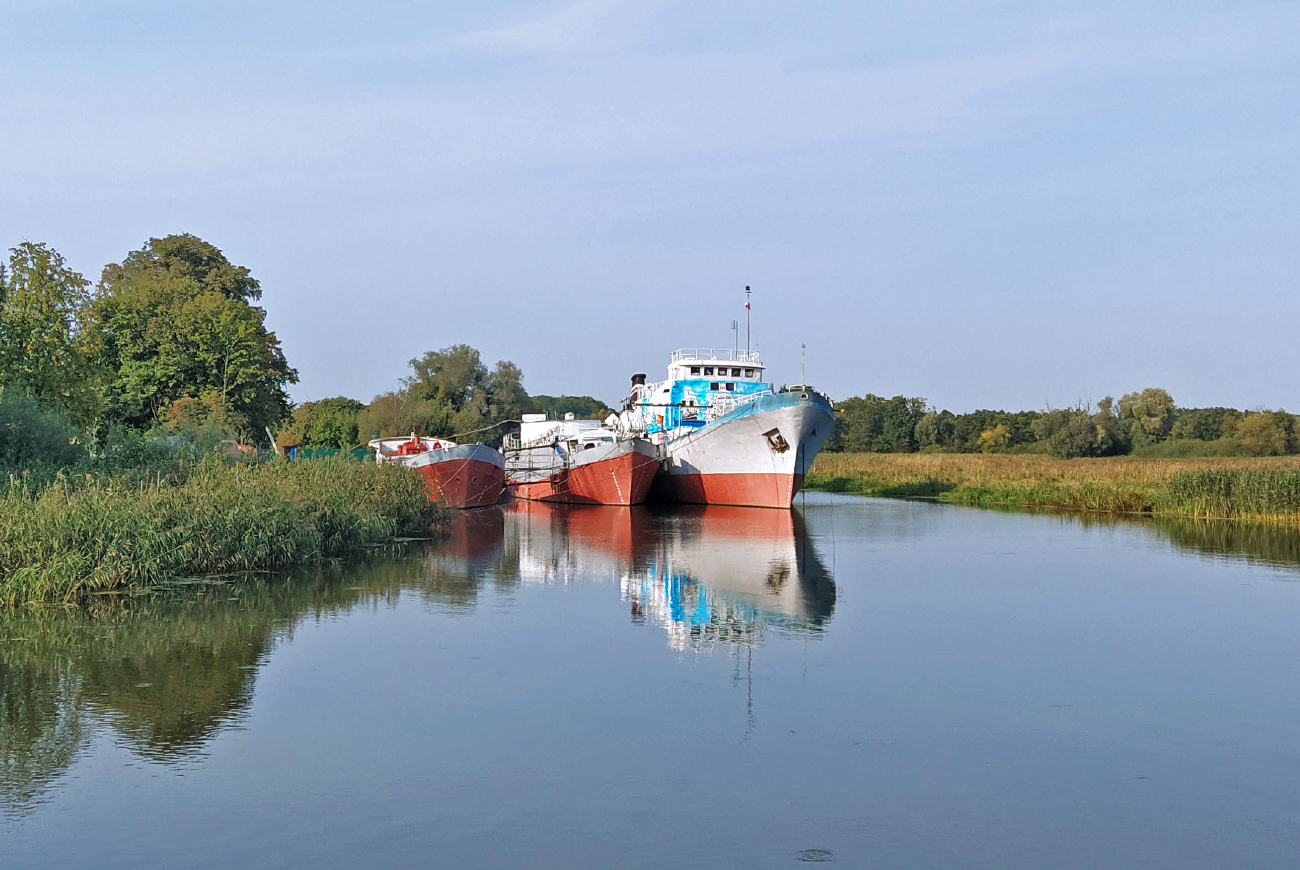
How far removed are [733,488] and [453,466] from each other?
940cm

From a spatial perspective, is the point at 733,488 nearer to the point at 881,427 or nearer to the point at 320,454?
the point at 320,454

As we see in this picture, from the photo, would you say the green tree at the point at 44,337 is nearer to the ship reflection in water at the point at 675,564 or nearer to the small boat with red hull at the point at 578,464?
the ship reflection in water at the point at 675,564

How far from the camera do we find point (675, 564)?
21.4m

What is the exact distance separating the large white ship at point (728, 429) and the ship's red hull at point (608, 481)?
5.29 feet

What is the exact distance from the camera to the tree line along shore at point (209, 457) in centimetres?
1547

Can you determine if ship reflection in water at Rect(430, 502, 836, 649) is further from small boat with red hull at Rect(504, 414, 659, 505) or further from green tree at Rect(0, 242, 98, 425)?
green tree at Rect(0, 242, 98, 425)

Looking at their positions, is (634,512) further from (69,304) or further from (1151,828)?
(1151,828)

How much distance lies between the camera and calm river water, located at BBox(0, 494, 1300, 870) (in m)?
7.01

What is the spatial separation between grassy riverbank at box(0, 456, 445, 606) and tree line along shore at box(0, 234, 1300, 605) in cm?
3

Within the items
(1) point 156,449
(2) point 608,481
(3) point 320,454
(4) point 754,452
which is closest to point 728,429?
(4) point 754,452

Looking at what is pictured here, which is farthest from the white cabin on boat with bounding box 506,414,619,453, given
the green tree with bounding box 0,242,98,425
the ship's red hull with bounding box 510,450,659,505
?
the green tree with bounding box 0,242,98,425

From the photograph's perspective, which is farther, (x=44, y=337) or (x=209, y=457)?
(x=44, y=337)

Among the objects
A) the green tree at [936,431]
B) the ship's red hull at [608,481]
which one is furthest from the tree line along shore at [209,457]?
the green tree at [936,431]

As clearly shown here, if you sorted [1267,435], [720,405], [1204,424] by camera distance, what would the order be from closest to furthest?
[720,405]
[1267,435]
[1204,424]
